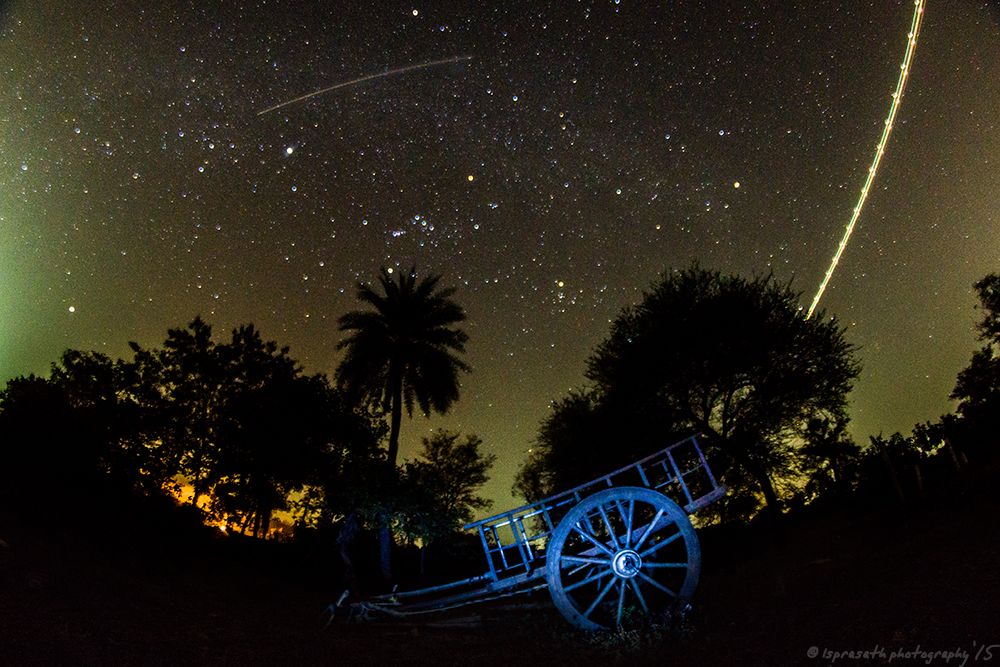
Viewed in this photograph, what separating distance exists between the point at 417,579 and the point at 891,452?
73.2ft

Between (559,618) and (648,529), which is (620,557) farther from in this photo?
(559,618)

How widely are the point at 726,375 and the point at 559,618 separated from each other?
13.5 meters

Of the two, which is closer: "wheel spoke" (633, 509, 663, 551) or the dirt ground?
the dirt ground

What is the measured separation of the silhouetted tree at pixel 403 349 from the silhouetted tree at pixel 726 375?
27.5 feet

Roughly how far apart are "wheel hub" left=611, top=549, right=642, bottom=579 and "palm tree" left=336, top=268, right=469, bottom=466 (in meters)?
19.1

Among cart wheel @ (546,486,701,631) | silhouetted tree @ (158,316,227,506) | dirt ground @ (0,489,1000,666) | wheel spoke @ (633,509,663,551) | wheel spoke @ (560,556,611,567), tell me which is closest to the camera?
dirt ground @ (0,489,1000,666)

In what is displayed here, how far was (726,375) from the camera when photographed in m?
Result: 21.6

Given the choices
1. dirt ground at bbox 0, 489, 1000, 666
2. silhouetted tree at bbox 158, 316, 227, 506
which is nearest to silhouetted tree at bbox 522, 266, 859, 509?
dirt ground at bbox 0, 489, 1000, 666

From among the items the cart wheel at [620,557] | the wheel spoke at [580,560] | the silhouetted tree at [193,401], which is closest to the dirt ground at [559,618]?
the cart wheel at [620,557]

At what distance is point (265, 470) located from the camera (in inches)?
1015

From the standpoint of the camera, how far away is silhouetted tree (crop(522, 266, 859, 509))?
21.4m

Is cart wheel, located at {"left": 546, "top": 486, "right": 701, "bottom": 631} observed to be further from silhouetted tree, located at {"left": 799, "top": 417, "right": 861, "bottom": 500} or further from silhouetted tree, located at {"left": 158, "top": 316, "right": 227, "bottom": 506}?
silhouetted tree, located at {"left": 158, "top": 316, "right": 227, "bottom": 506}

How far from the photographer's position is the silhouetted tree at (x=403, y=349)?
27453mm

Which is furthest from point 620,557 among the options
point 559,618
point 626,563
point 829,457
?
point 829,457
